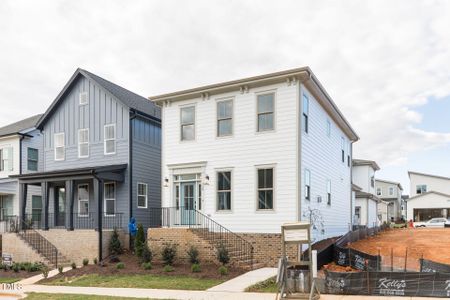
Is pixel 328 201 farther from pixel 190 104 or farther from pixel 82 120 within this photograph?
pixel 82 120

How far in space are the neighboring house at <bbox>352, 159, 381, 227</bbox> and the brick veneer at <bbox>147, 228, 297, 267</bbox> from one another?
852 inches

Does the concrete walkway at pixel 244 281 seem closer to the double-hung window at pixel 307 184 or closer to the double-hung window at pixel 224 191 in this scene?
the double-hung window at pixel 224 191

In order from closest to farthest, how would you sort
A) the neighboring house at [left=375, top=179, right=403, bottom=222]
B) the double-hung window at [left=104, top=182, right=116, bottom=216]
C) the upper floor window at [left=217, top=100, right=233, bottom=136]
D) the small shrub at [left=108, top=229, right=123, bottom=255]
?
1. the upper floor window at [left=217, top=100, right=233, bottom=136]
2. the small shrub at [left=108, top=229, right=123, bottom=255]
3. the double-hung window at [left=104, top=182, right=116, bottom=216]
4. the neighboring house at [left=375, top=179, right=403, bottom=222]

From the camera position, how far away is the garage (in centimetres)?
5175

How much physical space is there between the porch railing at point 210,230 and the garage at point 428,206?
139ft

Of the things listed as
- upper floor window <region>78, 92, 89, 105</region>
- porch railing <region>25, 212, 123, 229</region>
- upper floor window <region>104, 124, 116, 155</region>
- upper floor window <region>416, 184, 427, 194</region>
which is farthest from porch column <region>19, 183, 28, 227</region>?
upper floor window <region>416, 184, 427, 194</region>

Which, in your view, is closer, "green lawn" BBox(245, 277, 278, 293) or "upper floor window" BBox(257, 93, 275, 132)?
"green lawn" BBox(245, 277, 278, 293)

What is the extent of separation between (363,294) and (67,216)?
15.9 metres

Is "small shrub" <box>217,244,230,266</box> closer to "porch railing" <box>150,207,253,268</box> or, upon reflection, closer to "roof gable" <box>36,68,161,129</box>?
"porch railing" <box>150,207,253,268</box>

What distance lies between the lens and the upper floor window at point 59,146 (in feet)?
79.3

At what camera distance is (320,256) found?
15.5m

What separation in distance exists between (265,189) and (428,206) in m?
42.5

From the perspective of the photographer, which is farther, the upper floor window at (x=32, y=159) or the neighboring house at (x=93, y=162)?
the upper floor window at (x=32, y=159)

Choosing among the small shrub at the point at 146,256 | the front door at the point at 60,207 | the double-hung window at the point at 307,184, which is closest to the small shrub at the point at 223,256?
the small shrub at the point at 146,256
